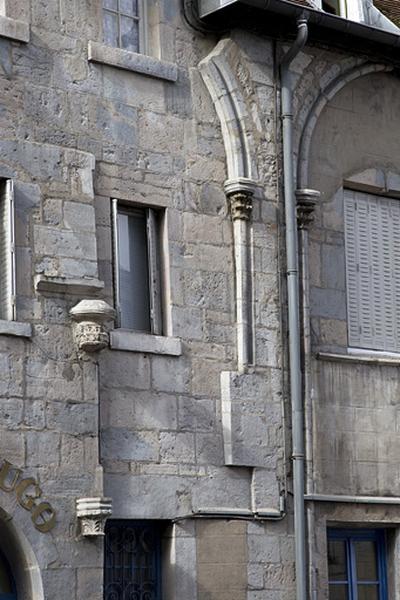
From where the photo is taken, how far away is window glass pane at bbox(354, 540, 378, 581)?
18141 mm

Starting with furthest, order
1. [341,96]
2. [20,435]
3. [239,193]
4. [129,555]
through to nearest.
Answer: [341,96] → [239,193] → [129,555] → [20,435]

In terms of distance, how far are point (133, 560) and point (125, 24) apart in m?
5.42

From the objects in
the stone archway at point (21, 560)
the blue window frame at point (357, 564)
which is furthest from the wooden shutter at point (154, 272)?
the blue window frame at point (357, 564)

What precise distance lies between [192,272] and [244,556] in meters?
2.87

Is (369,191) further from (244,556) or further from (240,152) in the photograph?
(244,556)

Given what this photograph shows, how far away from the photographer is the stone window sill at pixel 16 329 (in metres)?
15.3

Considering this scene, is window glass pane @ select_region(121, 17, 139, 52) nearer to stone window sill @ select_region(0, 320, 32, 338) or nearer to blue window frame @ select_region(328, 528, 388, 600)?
stone window sill @ select_region(0, 320, 32, 338)

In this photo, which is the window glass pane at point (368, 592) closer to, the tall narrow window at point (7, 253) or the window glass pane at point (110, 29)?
the tall narrow window at point (7, 253)

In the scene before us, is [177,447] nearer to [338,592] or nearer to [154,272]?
[154,272]

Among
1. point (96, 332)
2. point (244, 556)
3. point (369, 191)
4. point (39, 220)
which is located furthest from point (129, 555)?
point (369, 191)

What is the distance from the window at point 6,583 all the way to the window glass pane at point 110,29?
209 inches

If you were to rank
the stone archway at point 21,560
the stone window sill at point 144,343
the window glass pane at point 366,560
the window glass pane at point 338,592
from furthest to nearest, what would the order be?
1. the window glass pane at point 366,560
2. the window glass pane at point 338,592
3. the stone window sill at point 144,343
4. the stone archway at point 21,560

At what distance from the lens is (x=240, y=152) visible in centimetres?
1767

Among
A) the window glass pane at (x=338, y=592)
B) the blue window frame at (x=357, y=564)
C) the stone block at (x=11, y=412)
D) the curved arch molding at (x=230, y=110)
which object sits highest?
the curved arch molding at (x=230, y=110)
